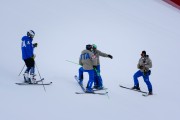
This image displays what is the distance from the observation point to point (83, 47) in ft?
44.5

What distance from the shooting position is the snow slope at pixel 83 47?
6023mm

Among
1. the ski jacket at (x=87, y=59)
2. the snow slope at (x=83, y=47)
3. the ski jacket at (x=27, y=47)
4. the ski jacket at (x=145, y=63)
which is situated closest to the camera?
the snow slope at (x=83, y=47)

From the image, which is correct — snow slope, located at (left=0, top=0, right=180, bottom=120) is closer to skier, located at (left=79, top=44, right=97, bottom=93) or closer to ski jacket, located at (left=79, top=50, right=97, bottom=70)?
skier, located at (left=79, top=44, right=97, bottom=93)

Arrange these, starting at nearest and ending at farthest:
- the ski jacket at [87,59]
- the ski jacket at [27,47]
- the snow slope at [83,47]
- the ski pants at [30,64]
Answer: the snow slope at [83,47] < the ski jacket at [27,47] < the ski pants at [30,64] < the ski jacket at [87,59]

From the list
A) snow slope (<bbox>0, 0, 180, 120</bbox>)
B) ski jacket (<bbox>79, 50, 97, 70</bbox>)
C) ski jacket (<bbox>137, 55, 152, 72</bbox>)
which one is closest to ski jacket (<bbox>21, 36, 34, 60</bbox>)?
snow slope (<bbox>0, 0, 180, 120</bbox>)

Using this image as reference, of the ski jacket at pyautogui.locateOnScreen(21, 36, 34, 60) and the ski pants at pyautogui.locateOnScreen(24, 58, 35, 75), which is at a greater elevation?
the ski jacket at pyautogui.locateOnScreen(21, 36, 34, 60)

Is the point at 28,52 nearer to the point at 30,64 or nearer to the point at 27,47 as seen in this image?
the point at 27,47

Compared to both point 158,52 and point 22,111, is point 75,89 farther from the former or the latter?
point 158,52

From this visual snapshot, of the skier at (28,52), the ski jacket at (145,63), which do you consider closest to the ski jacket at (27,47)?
the skier at (28,52)

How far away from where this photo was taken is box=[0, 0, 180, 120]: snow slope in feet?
19.8

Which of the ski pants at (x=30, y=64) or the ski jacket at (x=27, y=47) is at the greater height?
the ski jacket at (x=27, y=47)

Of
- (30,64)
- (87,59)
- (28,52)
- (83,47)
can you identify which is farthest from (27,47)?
(83,47)

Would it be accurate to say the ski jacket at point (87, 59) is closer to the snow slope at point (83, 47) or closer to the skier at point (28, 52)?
the snow slope at point (83, 47)

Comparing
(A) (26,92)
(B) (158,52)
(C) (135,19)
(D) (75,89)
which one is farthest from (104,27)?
(A) (26,92)
